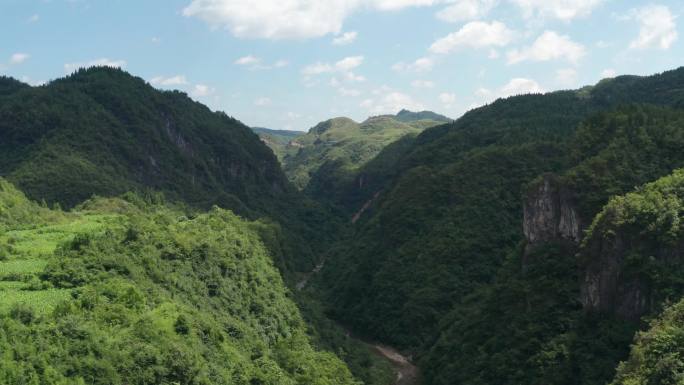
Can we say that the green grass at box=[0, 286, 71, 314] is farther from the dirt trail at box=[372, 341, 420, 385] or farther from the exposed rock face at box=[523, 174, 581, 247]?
the exposed rock face at box=[523, 174, 581, 247]

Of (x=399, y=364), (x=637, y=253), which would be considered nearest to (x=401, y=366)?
(x=399, y=364)

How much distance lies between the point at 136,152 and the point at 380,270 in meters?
58.3

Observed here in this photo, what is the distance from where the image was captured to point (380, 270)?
291ft

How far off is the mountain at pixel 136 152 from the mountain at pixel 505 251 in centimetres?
1679

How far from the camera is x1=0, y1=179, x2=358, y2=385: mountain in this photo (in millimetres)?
32875

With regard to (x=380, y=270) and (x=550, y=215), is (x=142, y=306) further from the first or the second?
(x=380, y=270)

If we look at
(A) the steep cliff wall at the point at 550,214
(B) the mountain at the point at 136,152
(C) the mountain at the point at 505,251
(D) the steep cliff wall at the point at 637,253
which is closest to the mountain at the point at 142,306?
(C) the mountain at the point at 505,251

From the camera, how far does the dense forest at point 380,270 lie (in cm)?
3788

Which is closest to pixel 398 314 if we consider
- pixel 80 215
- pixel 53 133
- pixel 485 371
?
pixel 485 371

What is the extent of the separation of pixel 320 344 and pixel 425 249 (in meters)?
25.8

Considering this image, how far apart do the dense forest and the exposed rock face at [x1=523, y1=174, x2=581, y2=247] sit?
19 cm

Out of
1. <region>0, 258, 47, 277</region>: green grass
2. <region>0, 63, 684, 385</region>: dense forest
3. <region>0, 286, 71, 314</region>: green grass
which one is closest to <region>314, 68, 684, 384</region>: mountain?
<region>0, 63, 684, 385</region>: dense forest

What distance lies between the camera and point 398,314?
79250 mm

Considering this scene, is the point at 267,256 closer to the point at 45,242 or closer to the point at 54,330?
the point at 45,242
